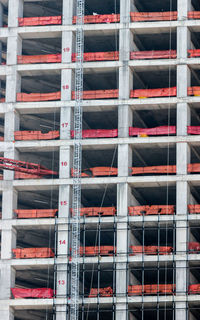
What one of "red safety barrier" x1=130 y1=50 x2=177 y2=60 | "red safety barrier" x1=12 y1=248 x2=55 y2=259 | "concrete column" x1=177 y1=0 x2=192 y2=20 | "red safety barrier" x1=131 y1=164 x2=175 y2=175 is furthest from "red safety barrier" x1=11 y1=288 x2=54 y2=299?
"concrete column" x1=177 y1=0 x2=192 y2=20

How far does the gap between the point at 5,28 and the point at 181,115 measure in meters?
23.8

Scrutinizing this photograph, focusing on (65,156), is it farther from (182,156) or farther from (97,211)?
(182,156)

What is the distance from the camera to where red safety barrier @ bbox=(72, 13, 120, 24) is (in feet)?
433

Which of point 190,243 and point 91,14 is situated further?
point 91,14

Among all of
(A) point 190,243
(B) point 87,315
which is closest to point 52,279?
(B) point 87,315

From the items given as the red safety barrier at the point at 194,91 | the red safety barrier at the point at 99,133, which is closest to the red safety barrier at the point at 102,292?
the red safety barrier at the point at 99,133

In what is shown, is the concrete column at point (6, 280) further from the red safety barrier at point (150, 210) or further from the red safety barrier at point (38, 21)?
the red safety barrier at point (38, 21)

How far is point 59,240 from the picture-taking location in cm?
12575

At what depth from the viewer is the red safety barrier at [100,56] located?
13138cm

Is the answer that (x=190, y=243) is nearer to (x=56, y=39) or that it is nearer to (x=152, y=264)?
(x=152, y=264)

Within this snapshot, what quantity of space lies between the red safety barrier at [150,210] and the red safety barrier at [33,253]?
999 cm

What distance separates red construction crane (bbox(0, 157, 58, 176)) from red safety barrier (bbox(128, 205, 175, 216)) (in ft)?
34.2

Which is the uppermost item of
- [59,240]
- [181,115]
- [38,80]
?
[38,80]

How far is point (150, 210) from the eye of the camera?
126125mm
